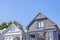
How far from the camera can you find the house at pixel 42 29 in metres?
36.1

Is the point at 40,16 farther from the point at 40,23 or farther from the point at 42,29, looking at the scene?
the point at 42,29

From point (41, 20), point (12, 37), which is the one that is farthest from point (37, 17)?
point (12, 37)

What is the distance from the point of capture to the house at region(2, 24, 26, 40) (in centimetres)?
3948

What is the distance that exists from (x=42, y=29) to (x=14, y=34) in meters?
6.55

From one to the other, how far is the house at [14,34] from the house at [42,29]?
1.55 m

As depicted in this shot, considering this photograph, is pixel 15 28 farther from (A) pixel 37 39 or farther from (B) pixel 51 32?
(B) pixel 51 32

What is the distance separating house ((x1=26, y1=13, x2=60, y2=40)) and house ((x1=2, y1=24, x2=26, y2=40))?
1546mm

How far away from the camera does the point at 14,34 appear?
40000mm

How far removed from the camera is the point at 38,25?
1492 inches

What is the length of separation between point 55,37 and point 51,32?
1.23 m

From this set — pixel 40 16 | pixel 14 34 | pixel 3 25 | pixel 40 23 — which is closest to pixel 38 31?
pixel 40 23

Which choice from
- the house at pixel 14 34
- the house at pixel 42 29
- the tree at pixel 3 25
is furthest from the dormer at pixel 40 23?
the tree at pixel 3 25

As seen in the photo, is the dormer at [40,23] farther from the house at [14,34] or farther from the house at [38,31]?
the house at [14,34]

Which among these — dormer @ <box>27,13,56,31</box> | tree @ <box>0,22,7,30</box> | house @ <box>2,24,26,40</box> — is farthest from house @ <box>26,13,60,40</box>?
tree @ <box>0,22,7,30</box>
